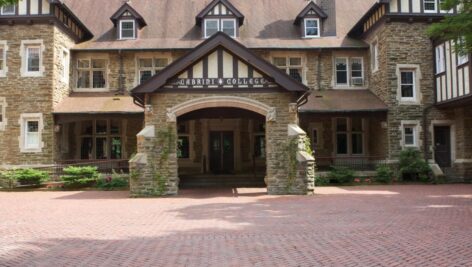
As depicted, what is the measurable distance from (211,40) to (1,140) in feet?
39.8

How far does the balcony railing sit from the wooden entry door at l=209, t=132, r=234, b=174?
512 centimetres

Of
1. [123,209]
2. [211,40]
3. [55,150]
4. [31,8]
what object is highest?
[31,8]

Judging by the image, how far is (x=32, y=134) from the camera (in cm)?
2167

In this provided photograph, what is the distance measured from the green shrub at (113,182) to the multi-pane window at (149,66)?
6.21 m

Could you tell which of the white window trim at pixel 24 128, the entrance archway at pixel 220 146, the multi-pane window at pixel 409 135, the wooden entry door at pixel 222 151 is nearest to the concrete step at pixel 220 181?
the entrance archway at pixel 220 146

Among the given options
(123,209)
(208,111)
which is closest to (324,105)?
(208,111)

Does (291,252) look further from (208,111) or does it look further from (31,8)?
(31,8)

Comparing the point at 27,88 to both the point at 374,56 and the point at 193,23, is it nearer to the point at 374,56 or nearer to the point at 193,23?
the point at 193,23

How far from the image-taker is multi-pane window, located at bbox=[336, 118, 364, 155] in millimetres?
24734

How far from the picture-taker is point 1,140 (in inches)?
839

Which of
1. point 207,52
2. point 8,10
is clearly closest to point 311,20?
point 207,52

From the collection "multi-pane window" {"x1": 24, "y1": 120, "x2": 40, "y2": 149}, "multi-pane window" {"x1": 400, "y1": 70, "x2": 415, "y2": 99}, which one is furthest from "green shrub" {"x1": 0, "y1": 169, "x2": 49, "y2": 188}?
"multi-pane window" {"x1": 400, "y1": 70, "x2": 415, "y2": 99}

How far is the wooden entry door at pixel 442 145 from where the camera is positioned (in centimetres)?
2216

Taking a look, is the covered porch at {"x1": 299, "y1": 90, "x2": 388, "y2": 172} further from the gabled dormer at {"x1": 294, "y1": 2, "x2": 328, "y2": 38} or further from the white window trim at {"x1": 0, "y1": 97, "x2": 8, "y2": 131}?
the white window trim at {"x1": 0, "y1": 97, "x2": 8, "y2": 131}
